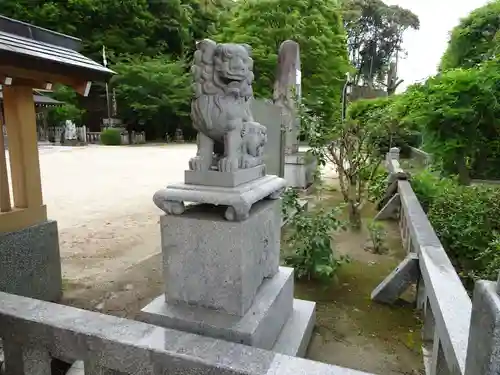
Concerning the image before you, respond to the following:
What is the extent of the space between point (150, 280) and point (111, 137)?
21178mm

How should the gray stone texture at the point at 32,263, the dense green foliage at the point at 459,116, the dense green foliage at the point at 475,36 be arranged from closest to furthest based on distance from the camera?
1. the gray stone texture at the point at 32,263
2. the dense green foliage at the point at 459,116
3. the dense green foliage at the point at 475,36

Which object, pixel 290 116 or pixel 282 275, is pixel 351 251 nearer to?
pixel 282 275

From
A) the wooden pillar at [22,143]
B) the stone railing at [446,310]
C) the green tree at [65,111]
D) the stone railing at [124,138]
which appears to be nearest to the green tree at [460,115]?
the stone railing at [446,310]

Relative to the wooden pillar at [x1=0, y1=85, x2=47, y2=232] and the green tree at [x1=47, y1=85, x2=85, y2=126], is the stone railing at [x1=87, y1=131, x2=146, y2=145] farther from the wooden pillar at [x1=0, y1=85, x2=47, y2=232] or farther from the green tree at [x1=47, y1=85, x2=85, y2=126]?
the wooden pillar at [x1=0, y1=85, x2=47, y2=232]

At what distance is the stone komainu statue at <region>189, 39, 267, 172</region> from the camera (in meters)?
2.10

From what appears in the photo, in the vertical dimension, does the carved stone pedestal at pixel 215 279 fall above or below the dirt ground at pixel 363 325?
above

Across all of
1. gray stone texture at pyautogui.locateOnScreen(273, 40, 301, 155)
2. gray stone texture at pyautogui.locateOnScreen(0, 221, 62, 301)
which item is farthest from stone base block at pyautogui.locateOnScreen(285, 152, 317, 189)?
gray stone texture at pyautogui.locateOnScreen(0, 221, 62, 301)

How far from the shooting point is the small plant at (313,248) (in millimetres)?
3828

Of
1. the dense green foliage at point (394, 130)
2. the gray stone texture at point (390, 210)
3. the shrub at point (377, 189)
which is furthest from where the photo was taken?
the dense green foliage at point (394, 130)

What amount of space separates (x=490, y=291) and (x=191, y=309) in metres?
1.64

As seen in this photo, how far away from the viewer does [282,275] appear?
277 centimetres

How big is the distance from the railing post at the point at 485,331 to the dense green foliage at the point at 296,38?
558 inches

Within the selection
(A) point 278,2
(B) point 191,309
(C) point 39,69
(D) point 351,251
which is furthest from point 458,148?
(A) point 278,2

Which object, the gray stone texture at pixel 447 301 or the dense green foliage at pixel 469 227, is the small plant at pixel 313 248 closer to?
the gray stone texture at pixel 447 301
